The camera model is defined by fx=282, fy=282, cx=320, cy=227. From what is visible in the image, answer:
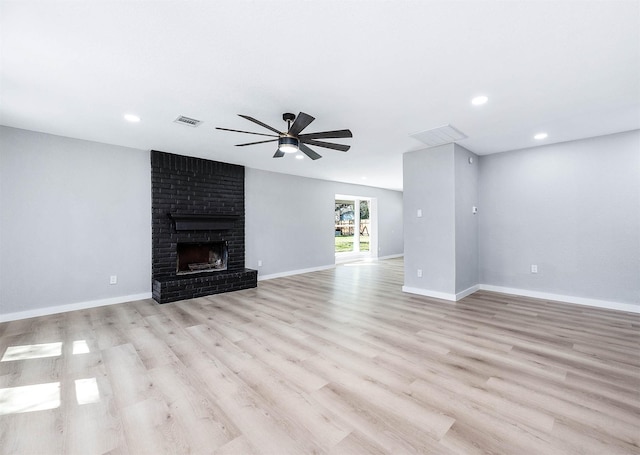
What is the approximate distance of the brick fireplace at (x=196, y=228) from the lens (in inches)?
186

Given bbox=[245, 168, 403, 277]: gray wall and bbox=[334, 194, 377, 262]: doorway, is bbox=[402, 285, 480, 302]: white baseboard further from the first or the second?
bbox=[334, 194, 377, 262]: doorway

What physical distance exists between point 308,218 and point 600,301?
5488mm

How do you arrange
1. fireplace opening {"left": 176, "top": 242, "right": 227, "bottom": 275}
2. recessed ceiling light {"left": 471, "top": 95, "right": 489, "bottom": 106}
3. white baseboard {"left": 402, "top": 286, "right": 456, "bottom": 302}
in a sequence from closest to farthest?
recessed ceiling light {"left": 471, "top": 95, "right": 489, "bottom": 106} → white baseboard {"left": 402, "top": 286, "right": 456, "bottom": 302} → fireplace opening {"left": 176, "top": 242, "right": 227, "bottom": 275}

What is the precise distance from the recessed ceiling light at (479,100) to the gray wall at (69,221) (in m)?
4.80

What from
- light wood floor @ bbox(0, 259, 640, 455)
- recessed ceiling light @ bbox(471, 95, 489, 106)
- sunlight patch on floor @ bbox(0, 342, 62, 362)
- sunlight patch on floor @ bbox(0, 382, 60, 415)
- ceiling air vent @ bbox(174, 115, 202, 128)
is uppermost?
ceiling air vent @ bbox(174, 115, 202, 128)

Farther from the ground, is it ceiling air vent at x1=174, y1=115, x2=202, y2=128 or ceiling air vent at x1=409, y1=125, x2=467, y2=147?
ceiling air vent at x1=174, y1=115, x2=202, y2=128

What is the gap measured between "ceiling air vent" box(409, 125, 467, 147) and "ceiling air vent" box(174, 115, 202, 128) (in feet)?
9.24

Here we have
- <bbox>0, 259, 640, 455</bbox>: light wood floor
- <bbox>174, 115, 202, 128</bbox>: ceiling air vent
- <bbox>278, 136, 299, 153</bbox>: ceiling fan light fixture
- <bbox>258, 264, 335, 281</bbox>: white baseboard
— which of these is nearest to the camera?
<bbox>0, 259, 640, 455</bbox>: light wood floor

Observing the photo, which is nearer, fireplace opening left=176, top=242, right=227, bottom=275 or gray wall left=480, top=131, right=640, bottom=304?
gray wall left=480, top=131, right=640, bottom=304

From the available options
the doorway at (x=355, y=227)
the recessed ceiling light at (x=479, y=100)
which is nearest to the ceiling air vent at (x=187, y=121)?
the recessed ceiling light at (x=479, y=100)

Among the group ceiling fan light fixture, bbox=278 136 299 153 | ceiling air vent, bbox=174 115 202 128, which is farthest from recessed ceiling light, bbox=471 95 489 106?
ceiling air vent, bbox=174 115 202 128

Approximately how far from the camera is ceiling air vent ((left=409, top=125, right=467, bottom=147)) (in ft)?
12.2

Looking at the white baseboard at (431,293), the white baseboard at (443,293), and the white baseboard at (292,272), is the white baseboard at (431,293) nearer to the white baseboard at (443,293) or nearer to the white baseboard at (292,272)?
the white baseboard at (443,293)

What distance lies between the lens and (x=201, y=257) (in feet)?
18.0
